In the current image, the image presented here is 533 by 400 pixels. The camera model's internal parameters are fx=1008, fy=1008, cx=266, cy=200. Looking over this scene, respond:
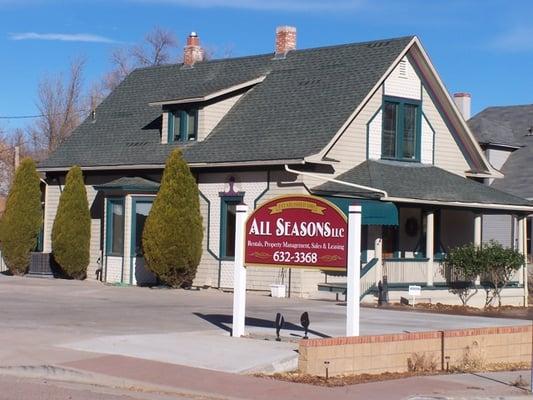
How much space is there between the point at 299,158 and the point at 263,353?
12.5m

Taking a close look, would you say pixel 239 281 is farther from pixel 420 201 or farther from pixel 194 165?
pixel 194 165

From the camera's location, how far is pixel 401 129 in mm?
30719

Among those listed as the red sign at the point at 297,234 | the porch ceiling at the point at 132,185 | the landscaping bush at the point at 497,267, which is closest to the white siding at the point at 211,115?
the porch ceiling at the point at 132,185

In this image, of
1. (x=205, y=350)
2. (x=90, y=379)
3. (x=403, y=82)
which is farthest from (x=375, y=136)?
(x=90, y=379)

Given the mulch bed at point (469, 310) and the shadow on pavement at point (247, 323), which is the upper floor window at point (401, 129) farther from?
the shadow on pavement at point (247, 323)

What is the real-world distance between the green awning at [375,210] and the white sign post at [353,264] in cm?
1061

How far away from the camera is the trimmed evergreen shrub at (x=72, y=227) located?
32.0m

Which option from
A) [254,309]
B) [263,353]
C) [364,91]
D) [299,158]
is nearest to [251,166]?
[299,158]

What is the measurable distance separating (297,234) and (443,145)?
54.8 feet

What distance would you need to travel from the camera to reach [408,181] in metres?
29.7

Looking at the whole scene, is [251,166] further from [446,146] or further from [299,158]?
[446,146]

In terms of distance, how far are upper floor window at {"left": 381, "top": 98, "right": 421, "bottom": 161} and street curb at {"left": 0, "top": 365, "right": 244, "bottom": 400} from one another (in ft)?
60.6

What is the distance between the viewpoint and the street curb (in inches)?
494

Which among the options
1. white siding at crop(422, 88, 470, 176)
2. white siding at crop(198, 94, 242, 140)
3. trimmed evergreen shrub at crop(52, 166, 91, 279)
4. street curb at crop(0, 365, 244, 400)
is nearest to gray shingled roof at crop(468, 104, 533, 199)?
white siding at crop(422, 88, 470, 176)
